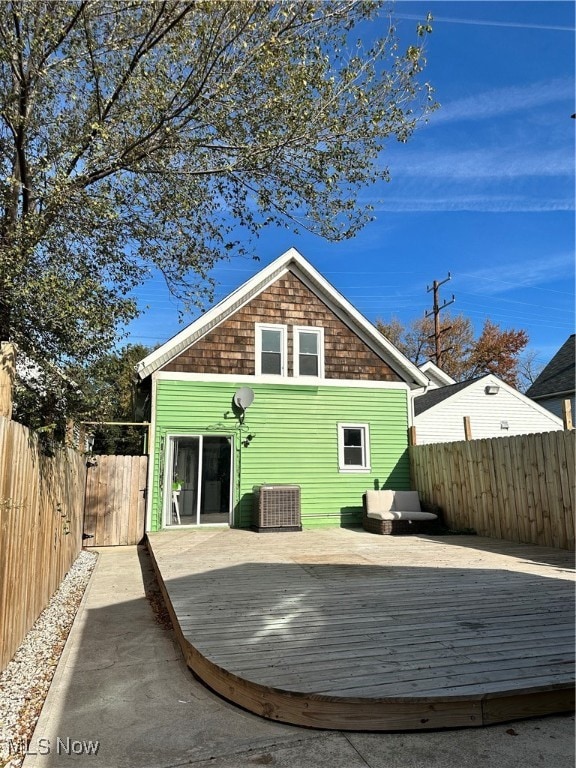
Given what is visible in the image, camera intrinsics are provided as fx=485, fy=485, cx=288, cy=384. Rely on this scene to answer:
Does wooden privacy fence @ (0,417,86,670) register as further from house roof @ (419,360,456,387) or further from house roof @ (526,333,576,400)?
house roof @ (526,333,576,400)

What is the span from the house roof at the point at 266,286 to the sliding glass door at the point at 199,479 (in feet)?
5.64

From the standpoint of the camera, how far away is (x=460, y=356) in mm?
30156

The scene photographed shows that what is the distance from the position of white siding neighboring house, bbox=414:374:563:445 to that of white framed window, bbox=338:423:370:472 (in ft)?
13.7

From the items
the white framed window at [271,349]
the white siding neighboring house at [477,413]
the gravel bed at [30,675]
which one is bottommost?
the gravel bed at [30,675]

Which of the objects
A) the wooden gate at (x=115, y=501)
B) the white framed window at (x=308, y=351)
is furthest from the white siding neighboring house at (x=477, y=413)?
the wooden gate at (x=115, y=501)

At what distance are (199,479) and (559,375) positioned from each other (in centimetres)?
1511

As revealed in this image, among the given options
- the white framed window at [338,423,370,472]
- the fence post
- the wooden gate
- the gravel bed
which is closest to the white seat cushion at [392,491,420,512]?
the white framed window at [338,423,370,472]

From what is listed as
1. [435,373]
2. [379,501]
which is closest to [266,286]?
[379,501]

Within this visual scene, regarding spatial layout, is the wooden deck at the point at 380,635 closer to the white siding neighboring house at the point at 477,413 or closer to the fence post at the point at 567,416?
the fence post at the point at 567,416

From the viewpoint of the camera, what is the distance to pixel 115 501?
9.37 metres

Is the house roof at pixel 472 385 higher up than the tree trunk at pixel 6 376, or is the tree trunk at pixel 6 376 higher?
the house roof at pixel 472 385

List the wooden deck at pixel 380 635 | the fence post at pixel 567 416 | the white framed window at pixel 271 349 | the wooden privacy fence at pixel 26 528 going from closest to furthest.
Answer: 1. the wooden deck at pixel 380 635
2. the wooden privacy fence at pixel 26 528
3. the fence post at pixel 567 416
4. the white framed window at pixel 271 349

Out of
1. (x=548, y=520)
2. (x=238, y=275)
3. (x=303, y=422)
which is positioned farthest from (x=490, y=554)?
(x=238, y=275)

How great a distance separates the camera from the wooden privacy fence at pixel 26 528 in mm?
3246
